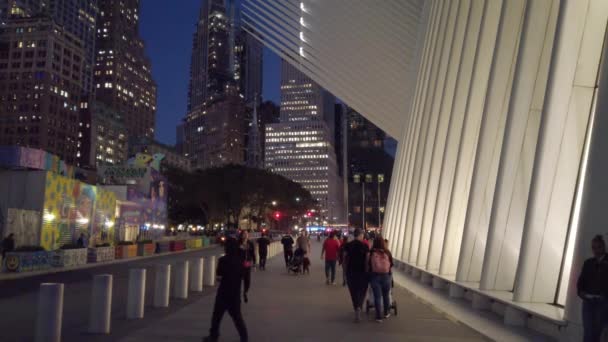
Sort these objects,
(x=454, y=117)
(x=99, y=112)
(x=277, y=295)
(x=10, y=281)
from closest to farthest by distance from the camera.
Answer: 1. (x=277, y=295)
2. (x=454, y=117)
3. (x=10, y=281)
4. (x=99, y=112)

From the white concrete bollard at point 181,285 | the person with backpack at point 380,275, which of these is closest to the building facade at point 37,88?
the white concrete bollard at point 181,285

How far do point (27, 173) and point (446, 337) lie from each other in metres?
24.5

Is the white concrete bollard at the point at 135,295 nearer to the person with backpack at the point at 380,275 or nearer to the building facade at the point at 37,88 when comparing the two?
the person with backpack at the point at 380,275

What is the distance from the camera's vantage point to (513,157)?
1052 cm

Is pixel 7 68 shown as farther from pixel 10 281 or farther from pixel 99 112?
pixel 10 281

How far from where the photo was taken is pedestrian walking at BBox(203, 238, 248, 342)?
24.7 ft

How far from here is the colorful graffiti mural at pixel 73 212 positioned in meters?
27.5

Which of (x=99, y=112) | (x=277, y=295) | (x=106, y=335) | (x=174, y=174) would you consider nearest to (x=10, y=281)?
(x=277, y=295)

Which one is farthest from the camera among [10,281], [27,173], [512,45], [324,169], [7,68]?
[324,169]

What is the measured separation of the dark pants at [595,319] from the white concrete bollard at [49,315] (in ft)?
20.5

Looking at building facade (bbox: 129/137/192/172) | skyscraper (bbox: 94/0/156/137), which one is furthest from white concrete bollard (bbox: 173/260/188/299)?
skyscraper (bbox: 94/0/156/137)

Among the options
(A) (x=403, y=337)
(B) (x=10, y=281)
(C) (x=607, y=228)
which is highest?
(C) (x=607, y=228)

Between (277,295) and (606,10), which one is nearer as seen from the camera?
(606,10)

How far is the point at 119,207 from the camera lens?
4028cm
